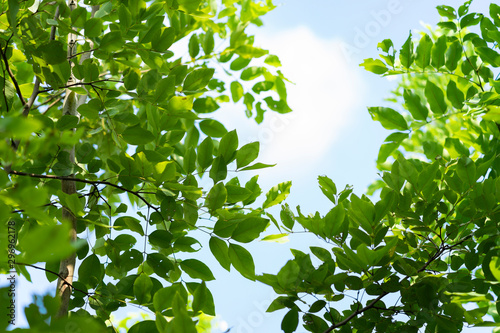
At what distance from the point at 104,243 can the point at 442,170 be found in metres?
0.91

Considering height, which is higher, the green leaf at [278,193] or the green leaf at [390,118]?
the green leaf at [390,118]

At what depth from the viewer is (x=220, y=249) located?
96 centimetres

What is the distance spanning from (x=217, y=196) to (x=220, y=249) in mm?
116

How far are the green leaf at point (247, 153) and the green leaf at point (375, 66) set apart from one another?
56cm

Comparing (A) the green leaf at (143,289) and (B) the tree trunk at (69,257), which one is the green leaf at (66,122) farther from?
(A) the green leaf at (143,289)

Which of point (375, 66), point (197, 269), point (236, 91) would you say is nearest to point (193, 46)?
point (236, 91)

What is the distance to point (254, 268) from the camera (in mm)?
950

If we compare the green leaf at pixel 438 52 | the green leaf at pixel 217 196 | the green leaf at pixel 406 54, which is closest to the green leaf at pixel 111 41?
the green leaf at pixel 217 196

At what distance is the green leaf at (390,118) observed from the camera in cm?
131

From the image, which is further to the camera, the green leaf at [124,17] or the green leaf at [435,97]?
the green leaf at [435,97]

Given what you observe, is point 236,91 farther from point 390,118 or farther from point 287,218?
point 287,218

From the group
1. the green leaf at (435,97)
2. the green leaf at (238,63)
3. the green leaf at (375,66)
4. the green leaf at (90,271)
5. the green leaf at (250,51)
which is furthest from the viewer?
the green leaf at (238,63)

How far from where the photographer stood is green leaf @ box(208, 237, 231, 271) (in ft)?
3.16

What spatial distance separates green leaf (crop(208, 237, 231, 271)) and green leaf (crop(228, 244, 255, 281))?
2 cm
